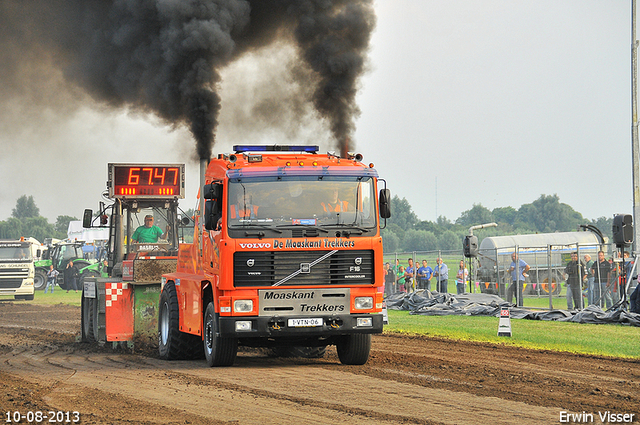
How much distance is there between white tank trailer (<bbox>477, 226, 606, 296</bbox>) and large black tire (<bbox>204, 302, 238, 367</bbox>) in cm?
1180

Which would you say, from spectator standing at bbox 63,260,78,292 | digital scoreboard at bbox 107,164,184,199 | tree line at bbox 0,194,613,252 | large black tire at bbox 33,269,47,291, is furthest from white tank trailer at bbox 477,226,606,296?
tree line at bbox 0,194,613,252

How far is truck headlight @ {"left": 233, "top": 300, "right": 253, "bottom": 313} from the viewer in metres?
10.5

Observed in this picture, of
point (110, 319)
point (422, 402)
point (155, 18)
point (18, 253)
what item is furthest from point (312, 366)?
point (18, 253)

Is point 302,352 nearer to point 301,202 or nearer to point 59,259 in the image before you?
point 301,202

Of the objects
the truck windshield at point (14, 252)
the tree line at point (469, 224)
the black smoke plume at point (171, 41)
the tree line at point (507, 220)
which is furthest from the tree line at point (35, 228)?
the black smoke plume at point (171, 41)

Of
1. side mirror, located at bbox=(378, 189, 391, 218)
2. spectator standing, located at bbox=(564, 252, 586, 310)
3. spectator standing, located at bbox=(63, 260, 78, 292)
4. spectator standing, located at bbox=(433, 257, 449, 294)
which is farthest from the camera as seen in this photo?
spectator standing, located at bbox=(63, 260, 78, 292)

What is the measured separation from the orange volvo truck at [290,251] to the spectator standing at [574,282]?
1180 cm

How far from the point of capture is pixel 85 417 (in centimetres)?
728

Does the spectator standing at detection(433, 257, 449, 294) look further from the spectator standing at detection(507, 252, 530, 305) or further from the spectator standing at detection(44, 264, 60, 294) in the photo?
the spectator standing at detection(44, 264, 60, 294)

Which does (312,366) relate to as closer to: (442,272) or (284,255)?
(284,255)

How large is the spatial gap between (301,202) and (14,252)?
97.7 feet

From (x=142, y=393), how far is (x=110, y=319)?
19.0 feet

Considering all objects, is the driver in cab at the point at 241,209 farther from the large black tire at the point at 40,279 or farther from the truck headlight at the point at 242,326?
the large black tire at the point at 40,279

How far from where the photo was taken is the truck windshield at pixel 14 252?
36359mm
